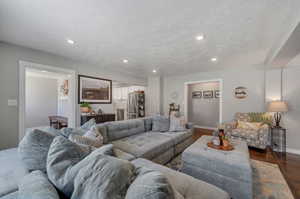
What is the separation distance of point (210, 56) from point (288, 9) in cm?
176

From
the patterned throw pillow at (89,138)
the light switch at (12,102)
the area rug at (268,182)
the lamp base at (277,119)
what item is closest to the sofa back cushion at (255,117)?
the lamp base at (277,119)

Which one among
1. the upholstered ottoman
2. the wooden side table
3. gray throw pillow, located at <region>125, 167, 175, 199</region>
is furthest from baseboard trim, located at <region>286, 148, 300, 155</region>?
gray throw pillow, located at <region>125, 167, 175, 199</region>

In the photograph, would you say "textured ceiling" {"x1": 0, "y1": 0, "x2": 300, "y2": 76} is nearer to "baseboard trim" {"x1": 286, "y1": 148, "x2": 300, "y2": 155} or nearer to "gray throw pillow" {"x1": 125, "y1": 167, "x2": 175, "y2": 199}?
"gray throw pillow" {"x1": 125, "y1": 167, "x2": 175, "y2": 199}

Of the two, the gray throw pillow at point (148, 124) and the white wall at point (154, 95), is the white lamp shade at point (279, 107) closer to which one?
the gray throw pillow at point (148, 124)

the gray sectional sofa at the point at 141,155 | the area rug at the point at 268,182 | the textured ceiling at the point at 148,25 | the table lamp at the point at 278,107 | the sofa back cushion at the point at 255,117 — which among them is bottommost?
the area rug at the point at 268,182

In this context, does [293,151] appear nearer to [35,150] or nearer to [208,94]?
[208,94]

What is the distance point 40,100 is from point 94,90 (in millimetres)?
3452

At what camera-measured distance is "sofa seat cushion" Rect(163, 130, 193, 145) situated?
9.78 ft

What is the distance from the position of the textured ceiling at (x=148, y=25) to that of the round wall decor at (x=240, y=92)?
1.52 meters

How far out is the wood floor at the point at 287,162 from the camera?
6.73 feet

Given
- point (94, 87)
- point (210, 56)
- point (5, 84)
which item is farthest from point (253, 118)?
point (5, 84)

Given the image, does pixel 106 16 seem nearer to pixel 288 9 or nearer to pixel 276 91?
pixel 288 9

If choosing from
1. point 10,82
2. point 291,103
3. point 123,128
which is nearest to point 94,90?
point 10,82

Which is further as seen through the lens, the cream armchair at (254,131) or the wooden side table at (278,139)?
the wooden side table at (278,139)
